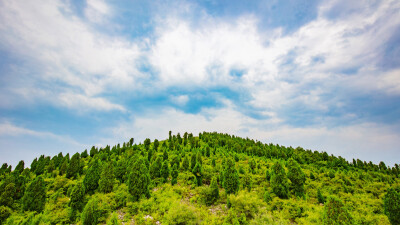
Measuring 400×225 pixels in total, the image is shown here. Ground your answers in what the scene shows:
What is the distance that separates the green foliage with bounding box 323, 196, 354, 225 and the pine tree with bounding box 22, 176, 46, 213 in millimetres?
39204

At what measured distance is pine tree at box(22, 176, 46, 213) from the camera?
28.0 meters

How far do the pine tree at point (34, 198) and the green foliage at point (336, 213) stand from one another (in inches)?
1543

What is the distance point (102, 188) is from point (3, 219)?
12993 mm

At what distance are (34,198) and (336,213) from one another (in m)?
40.7

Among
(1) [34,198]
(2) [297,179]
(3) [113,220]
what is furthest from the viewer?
(2) [297,179]

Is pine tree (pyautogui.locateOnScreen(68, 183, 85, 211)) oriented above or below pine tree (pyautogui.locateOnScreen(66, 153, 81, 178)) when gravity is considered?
below

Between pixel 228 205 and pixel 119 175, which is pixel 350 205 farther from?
pixel 119 175

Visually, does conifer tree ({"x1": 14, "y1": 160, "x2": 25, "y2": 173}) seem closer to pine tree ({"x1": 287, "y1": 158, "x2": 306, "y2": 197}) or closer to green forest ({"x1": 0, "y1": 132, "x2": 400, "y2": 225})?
green forest ({"x1": 0, "y1": 132, "x2": 400, "y2": 225})

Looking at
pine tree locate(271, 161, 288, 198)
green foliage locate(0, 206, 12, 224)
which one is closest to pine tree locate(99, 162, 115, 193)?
green foliage locate(0, 206, 12, 224)

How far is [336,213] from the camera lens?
589 inches

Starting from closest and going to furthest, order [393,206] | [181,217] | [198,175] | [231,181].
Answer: [393,206], [181,217], [231,181], [198,175]

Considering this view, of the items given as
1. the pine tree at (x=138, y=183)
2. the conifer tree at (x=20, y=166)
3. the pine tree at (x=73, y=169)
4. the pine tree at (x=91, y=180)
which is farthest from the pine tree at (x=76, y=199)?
the conifer tree at (x=20, y=166)

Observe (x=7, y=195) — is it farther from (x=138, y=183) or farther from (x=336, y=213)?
(x=336, y=213)

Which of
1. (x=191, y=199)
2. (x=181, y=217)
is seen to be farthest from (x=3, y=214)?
(x=191, y=199)
